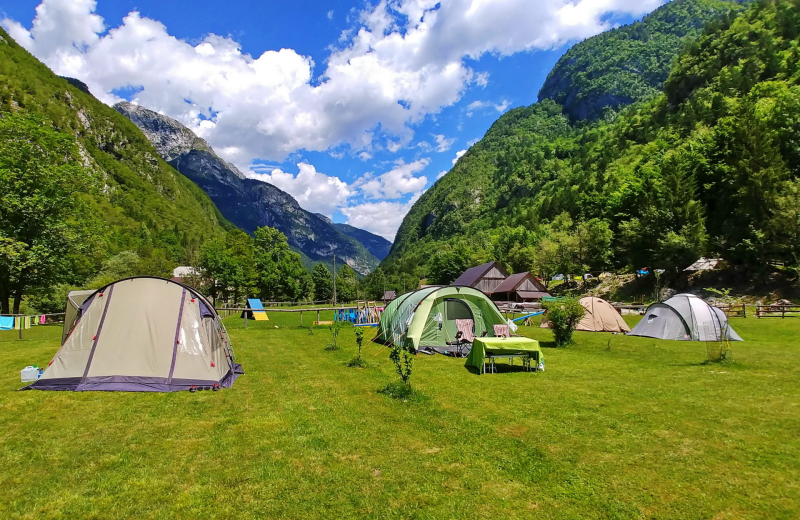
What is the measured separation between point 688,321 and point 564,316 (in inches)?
227

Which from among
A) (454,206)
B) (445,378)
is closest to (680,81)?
(454,206)

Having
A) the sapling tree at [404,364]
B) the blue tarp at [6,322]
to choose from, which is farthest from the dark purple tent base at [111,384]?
the blue tarp at [6,322]

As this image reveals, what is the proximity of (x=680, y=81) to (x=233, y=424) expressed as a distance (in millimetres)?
116145

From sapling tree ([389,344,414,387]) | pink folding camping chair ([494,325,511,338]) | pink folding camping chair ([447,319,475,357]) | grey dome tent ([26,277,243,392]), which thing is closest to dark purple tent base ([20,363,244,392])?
grey dome tent ([26,277,243,392])

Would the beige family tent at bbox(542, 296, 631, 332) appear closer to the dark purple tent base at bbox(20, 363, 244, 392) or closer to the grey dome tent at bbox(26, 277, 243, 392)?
the grey dome tent at bbox(26, 277, 243, 392)

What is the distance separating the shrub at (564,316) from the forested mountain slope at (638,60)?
575 ft

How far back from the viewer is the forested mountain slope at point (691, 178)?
33188mm

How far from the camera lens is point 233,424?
6.79 metres

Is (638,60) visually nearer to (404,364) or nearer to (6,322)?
(404,364)

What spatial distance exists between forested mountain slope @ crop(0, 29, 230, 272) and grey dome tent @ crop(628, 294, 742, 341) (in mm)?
77671

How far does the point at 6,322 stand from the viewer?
21.5m

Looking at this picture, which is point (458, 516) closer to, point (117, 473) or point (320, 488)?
point (320, 488)

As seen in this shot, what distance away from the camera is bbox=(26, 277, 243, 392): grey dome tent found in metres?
8.66

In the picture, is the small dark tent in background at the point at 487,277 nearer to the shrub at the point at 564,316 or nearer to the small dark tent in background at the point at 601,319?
the small dark tent in background at the point at 601,319
